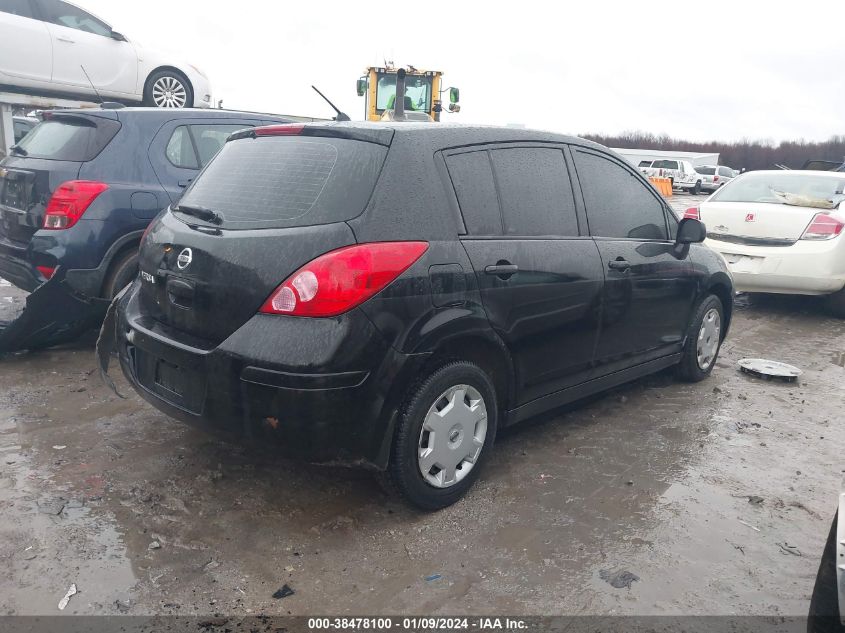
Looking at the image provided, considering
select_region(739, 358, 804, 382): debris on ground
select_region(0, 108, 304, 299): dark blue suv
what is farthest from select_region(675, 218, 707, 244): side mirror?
select_region(0, 108, 304, 299): dark blue suv

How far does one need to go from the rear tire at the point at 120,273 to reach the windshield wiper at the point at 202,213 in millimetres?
→ 1877

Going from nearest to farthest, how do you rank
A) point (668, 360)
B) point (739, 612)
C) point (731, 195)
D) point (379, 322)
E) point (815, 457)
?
point (739, 612) < point (379, 322) < point (815, 457) < point (668, 360) < point (731, 195)

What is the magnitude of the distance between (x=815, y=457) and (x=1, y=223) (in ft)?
19.1

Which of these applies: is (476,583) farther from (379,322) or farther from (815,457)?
(815,457)

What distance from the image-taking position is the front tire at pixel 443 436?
10.0ft

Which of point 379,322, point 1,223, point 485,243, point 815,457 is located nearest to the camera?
point 379,322

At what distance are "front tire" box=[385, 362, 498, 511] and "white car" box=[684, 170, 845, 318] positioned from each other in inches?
205

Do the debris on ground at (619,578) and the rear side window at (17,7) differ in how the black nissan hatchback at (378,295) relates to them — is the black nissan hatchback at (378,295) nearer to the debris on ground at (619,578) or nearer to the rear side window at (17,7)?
the debris on ground at (619,578)

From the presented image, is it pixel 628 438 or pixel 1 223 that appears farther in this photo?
pixel 1 223

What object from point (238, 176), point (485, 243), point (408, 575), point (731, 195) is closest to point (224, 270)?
point (238, 176)

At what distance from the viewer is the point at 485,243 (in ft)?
11.0

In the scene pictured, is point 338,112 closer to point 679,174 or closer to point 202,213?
point 202,213

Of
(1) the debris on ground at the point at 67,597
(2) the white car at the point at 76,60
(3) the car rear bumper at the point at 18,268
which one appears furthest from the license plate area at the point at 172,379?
(2) the white car at the point at 76,60

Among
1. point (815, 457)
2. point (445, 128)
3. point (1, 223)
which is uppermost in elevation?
point (445, 128)
